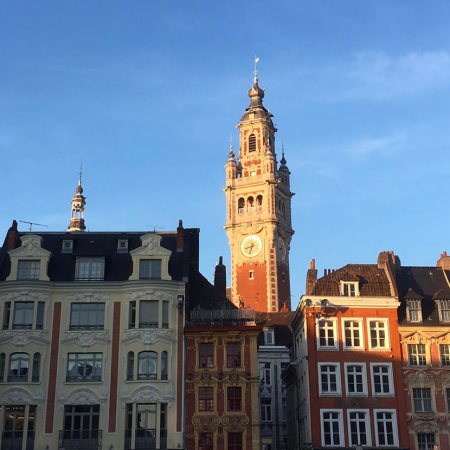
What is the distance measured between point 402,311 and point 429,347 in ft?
11.2

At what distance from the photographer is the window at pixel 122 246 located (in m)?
56.0

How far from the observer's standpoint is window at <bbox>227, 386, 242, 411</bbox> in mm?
50562

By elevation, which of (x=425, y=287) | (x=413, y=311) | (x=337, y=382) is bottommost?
(x=337, y=382)

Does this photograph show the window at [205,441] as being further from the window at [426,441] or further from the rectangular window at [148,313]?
the window at [426,441]

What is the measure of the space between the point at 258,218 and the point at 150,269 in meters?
61.9

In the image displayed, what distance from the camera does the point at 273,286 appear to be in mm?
110625

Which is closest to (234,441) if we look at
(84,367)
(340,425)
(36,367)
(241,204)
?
(340,425)

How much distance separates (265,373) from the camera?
73.9 metres

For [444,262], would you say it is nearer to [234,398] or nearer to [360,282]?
[360,282]

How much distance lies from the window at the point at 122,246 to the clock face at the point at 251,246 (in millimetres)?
59019

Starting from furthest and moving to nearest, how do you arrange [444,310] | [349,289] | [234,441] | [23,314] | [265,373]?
[265,373] < [349,289] < [444,310] < [23,314] < [234,441]

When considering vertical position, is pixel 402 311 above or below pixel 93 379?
above

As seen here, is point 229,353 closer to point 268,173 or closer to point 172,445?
point 172,445

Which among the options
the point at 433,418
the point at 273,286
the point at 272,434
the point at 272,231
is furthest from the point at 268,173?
the point at 433,418
